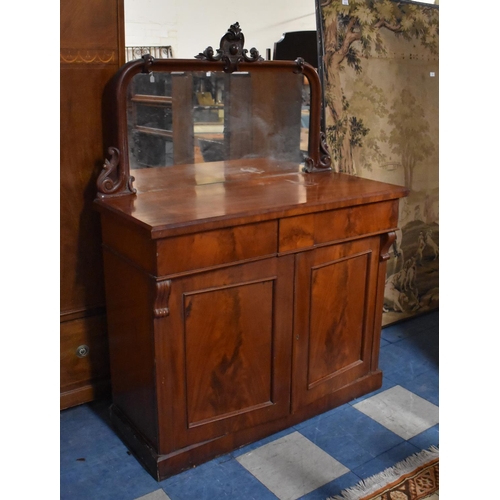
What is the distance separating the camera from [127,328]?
7.47 feet

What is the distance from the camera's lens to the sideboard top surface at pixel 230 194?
202 centimetres

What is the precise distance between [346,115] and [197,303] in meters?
1.43

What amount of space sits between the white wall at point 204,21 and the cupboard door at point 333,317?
147 centimetres

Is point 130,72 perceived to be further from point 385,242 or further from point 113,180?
point 385,242

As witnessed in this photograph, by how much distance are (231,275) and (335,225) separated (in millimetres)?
510

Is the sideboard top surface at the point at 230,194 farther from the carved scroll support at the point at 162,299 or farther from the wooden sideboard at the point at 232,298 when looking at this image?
the carved scroll support at the point at 162,299

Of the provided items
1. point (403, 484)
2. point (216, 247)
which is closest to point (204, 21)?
point (216, 247)

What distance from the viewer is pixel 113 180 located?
7.43ft

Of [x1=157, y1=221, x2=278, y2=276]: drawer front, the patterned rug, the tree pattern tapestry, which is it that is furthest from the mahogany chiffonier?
the patterned rug

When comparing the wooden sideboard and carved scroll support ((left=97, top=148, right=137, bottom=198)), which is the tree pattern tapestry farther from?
carved scroll support ((left=97, top=148, right=137, bottom=198))

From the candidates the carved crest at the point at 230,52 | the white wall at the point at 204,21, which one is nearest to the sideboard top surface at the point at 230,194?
the carved crest at the point at 230,52

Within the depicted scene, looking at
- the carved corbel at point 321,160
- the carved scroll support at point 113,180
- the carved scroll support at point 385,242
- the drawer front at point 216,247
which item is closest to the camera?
the drawer front at point 216,247
